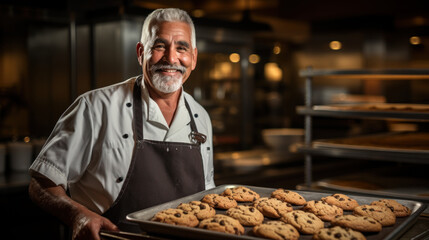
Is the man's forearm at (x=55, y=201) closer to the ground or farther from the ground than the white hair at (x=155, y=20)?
closer to the ground

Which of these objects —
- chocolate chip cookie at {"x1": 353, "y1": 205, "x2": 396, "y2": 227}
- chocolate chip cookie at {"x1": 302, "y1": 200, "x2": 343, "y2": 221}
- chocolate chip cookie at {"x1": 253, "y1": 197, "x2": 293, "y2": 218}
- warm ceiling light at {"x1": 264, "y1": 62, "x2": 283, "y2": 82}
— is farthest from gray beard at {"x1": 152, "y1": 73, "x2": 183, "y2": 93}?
warm ceiling light at {"x1": 264, "y1": 62, "x2": 283, "y2": 82}

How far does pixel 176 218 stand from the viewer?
145 cm

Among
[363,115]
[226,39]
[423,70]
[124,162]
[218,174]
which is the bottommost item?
[218,174]

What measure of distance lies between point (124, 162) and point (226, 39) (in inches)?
119

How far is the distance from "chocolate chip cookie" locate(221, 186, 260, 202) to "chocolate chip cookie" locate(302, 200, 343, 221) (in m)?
0.23

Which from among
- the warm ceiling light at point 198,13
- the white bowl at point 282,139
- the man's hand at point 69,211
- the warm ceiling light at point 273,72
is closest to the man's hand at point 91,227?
the man's hand at point 69,211

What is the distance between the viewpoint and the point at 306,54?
7.37m

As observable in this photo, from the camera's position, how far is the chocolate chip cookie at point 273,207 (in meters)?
1.66

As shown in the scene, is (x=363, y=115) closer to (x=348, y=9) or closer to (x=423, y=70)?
(x=423, y=70)

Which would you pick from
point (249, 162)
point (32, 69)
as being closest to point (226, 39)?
point (249, 162)

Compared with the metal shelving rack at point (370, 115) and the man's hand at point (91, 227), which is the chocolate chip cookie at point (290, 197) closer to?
the man's hand at point (91, 227)

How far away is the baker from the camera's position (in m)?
1.86

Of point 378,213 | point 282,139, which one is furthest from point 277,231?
point 282,139

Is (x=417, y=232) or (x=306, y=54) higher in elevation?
(x=306, y=54)
